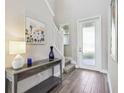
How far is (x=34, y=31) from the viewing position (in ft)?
8.44

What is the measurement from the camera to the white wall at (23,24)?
6.30ft

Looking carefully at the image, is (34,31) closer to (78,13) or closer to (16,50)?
(16,50)

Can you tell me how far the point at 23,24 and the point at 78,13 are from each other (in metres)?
3.32

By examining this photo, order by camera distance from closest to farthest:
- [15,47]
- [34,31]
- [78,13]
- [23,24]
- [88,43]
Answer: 1. [15,47]
2. [23,24]
3. [34,31]
4. [88,43]
5. [78,13]

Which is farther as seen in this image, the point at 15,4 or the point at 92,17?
the point at 92,17

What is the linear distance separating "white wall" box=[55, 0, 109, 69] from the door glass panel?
451 millimetres

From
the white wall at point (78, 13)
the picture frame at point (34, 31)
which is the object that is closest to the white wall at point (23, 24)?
the picture frame at point (34, 31)

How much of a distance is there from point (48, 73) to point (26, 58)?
3.76 ft

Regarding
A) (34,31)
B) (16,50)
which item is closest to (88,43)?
(34,31)

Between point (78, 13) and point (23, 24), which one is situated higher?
point (78, 13)

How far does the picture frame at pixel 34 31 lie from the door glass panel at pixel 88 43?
235 centimetres

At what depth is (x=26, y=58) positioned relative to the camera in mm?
2314

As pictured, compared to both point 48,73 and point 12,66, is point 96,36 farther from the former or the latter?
point 12,66
